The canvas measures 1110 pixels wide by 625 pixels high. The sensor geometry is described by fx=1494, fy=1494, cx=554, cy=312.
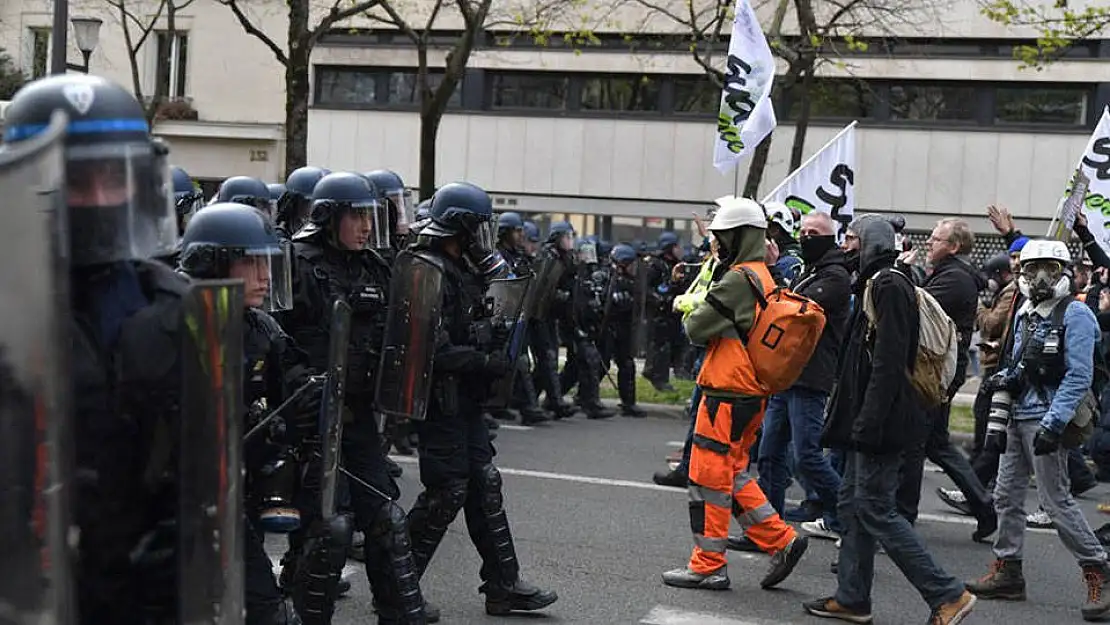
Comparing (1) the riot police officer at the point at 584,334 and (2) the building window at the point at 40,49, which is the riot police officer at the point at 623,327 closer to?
(1) the riot police officer at the point at 584,334

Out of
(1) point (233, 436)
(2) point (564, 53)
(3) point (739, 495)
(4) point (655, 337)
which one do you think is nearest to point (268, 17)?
(2) point (564, 53)

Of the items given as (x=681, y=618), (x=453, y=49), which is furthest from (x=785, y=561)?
(x=453, y=49)

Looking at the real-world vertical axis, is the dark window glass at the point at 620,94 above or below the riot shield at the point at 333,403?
above

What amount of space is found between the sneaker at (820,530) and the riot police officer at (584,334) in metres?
5.59

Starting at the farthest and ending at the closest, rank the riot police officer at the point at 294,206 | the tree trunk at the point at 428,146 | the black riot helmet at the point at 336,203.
Answer: the tree trunk at the point at 428,146 < the riot police officer at the point at 294,206 < the black riot helmet at the point at 336,203

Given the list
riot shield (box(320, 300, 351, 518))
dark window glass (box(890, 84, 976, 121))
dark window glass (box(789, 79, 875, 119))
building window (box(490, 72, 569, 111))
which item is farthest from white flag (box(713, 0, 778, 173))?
building window (box(490, 72, 569, 111))

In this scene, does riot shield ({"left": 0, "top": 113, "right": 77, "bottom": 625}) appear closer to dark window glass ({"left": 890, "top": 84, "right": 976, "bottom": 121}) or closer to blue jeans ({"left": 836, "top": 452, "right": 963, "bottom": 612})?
blue jeans ({"left": 836, "top": 452, "right": 963, "bottom": 612})

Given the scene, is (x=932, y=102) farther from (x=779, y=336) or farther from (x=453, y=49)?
(x=779, y=336)

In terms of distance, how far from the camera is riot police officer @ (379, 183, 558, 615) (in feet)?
18.9

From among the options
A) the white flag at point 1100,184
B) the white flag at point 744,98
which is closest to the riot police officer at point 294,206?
the white flag at point 744,98

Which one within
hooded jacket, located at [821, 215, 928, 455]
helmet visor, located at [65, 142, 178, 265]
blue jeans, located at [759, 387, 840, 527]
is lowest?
blue jeans, located at [759, 387, 840, 527]

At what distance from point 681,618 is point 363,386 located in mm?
1908

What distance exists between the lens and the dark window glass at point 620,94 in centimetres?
2967

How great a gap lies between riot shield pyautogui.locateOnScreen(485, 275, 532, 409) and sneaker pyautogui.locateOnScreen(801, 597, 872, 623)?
5.63 feet
